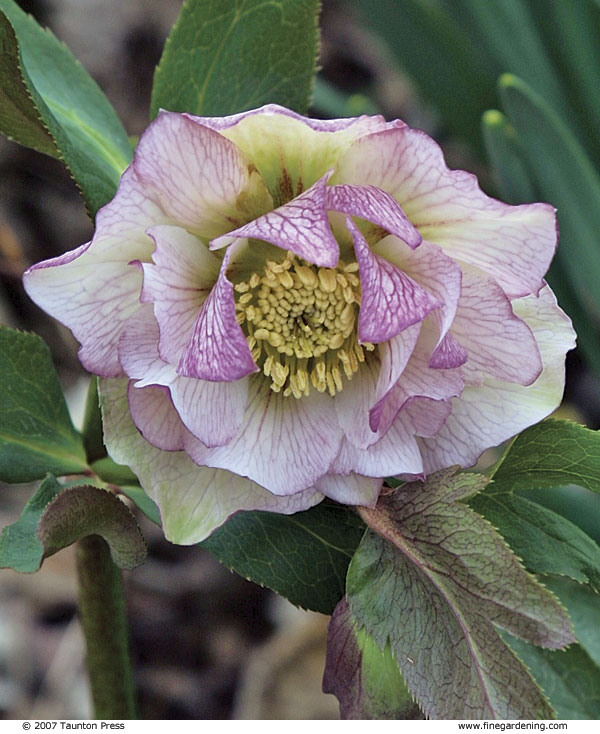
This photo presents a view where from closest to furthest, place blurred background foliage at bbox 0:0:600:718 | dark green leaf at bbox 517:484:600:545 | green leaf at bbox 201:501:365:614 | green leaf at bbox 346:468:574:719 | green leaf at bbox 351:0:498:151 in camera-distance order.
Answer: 1. green leaf at bbox 346:468:574:719
2. green leaf at bbox 201:501:365:614
3. dark green leaf at bbox 517:484:600:545
4. blurred background foliage at bbox 0:0:600:718
5. green leaf at bbox 351:0:498:151

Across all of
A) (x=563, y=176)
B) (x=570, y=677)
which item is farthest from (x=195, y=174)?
(x=563, y=176)

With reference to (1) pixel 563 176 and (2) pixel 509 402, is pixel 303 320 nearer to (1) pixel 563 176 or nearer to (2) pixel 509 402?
(2) pixel 509 402

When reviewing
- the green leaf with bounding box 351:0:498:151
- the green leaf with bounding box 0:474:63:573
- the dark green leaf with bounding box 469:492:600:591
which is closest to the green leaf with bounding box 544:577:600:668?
the dark green leaf with bounding box 469:492:600:591

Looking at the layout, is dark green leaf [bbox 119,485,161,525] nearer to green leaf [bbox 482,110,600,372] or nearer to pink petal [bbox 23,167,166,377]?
pink petal [bbox 23,167,166,377]

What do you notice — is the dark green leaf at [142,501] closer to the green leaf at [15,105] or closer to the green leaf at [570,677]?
the green leaf at [15,105]

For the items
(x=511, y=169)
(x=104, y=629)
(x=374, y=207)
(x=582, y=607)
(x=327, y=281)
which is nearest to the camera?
(x=374, y=207)
